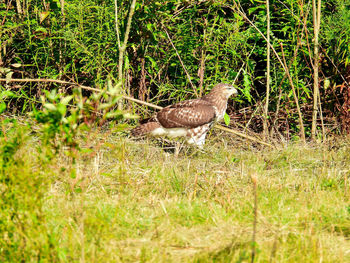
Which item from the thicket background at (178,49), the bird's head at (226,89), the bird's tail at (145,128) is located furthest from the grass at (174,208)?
the thicket background at (178,49)

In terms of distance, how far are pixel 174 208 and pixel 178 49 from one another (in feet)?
10.8

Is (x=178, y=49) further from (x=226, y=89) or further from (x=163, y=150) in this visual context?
(x=163, y=150)

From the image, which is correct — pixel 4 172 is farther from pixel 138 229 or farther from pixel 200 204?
pixel 200 204

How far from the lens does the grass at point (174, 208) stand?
2580 millimetres

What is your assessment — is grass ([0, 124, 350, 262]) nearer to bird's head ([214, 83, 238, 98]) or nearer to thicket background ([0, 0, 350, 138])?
bird's head ([214, 83, 238, 98])

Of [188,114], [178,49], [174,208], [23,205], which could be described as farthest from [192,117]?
[23,205]

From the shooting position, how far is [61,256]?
8.00 ft

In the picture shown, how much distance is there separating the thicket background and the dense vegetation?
0.03m

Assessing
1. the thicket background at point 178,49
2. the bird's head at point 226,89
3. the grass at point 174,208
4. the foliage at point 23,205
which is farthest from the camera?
the bird's head at point 226,89

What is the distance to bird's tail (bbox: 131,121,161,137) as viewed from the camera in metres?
6.09

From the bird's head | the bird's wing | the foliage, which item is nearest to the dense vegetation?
the foliage

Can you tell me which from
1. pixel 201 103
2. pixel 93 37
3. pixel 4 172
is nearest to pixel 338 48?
pixel 201 103

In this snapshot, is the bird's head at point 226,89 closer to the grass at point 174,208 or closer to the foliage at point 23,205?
the grass at point 174,208

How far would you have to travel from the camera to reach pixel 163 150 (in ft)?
19.8
